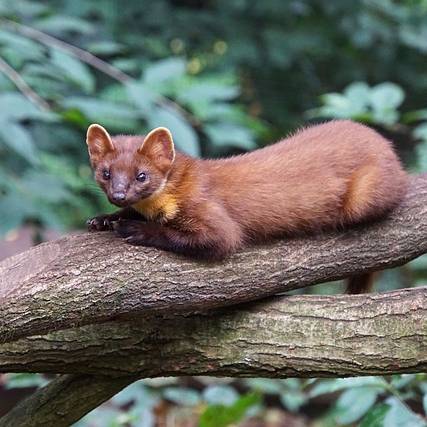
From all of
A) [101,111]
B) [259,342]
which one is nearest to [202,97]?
[101,111]

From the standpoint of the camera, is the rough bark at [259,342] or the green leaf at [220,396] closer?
the rough bark at [259,342]

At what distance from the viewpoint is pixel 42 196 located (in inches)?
183

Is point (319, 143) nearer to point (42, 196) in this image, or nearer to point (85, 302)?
point (85, 302)

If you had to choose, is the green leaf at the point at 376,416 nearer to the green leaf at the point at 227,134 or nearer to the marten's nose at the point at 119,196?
the marten's nose at the point at 119,196

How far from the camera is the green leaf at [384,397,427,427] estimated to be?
10.8ft

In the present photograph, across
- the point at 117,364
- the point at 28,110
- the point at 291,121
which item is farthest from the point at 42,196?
the point at 291,121

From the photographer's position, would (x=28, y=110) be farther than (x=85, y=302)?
Yes

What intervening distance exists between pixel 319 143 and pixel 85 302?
1.07 m

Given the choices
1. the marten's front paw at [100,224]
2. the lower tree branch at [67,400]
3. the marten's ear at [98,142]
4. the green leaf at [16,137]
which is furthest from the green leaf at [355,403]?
the green leaf at [16,137]

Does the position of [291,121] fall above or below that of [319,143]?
below

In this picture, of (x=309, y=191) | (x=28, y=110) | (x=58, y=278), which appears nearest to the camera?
(x=58, y=278)

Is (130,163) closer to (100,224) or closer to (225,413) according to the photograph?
(100,224)

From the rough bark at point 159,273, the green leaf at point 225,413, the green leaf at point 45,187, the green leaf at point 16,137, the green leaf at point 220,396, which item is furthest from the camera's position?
the green leaf at point 45,187

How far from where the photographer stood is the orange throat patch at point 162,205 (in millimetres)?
3088
